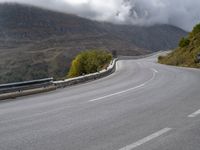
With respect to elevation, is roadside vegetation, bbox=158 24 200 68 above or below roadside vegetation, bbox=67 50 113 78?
above

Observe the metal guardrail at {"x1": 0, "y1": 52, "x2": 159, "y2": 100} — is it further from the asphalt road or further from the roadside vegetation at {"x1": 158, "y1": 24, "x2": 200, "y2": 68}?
the roadside vegetation at {"x1": 158, "y1": 24, "x2": 200, "y2": 68}

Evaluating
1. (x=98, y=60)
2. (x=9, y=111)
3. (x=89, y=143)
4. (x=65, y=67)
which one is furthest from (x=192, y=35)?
(x=65, y=67)

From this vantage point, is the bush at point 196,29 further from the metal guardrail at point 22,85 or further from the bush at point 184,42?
the metal guardrail at point 22,85

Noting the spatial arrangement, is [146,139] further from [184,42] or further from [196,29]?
[196,29]

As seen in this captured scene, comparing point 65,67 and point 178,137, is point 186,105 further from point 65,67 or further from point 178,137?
point 65,67

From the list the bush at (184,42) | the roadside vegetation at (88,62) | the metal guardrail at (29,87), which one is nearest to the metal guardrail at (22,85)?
the metal guardrail at (29,87)

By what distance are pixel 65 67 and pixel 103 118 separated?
568 feet

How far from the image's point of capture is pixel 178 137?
22.1 feet

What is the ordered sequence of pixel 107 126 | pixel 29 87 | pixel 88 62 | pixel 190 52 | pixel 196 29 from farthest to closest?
pixel 88 62
pixel 196 29
pixel 190 52
pixel 29 87
pixel 107 126

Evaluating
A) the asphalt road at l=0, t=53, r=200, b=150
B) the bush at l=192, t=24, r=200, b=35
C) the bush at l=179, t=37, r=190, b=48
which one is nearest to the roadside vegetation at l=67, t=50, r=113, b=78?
the bush at l=179, t=37, r=190, b=48

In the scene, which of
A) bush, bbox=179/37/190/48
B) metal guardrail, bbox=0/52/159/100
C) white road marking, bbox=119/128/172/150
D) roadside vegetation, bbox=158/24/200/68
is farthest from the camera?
bush, bbox=179/37/190/48

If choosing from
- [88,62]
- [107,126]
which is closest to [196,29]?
[88,62]

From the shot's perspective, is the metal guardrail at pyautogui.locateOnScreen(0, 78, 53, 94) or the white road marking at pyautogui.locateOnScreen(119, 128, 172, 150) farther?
the metal guardrail at pyautogui.locateOnScreen(0, 78, 53, 94)

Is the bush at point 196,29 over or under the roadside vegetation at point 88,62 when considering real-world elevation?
over
